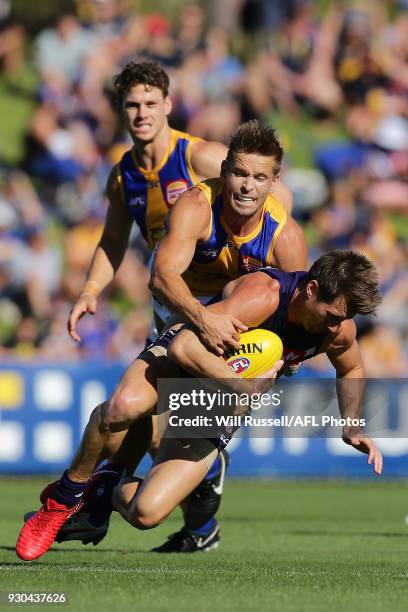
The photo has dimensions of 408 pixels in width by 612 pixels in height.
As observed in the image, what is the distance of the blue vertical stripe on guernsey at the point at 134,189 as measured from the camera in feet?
26.9

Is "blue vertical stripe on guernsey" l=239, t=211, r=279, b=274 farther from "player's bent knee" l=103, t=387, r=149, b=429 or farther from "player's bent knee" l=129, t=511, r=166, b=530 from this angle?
"player's bent knee" l=129, t=511, r=166, b=530

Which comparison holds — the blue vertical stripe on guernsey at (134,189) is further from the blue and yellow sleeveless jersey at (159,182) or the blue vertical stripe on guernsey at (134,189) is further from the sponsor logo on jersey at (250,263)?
the sponsor logo on jersey at (250,263)

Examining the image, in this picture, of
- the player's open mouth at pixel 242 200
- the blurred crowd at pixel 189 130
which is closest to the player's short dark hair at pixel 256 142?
the player's open mouth at pixel 242 200

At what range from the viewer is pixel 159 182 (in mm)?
8164

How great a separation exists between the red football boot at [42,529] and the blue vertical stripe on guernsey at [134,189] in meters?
2.22

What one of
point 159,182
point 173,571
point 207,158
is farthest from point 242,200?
point 173,571

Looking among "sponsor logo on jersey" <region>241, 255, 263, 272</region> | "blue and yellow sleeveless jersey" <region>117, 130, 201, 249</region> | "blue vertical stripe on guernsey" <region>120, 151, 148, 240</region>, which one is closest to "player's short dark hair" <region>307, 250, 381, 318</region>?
"sponsor logo on jersey" <region>241, 255, 263, 272</region>

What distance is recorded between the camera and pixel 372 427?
7.25 m

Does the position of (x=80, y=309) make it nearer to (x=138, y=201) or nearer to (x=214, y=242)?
(x=138, y=201)

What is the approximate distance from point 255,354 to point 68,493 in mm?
1365

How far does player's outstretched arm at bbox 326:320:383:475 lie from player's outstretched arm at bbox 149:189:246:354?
66 cm

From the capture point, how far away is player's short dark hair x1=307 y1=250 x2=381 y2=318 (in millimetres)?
6234

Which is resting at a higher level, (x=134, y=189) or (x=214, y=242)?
(x=134, y=189)

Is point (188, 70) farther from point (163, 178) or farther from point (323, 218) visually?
point (163, 178)
